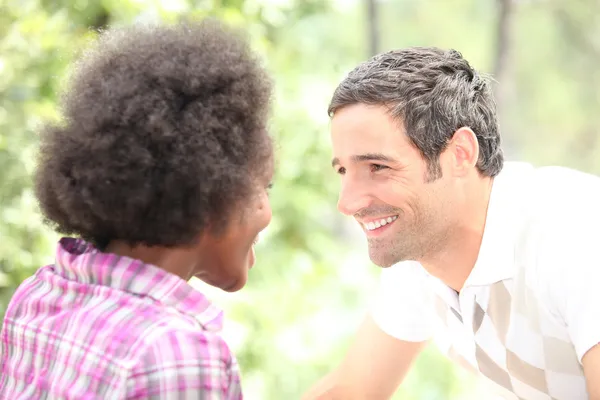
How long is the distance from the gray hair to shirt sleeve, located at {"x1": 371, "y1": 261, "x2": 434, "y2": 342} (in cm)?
32

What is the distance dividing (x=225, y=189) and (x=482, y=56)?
12.4 ft

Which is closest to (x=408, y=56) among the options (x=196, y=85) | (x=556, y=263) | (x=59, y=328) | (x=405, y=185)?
(x=405, y=185)

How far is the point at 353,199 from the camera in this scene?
1.62 meters

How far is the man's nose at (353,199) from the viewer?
1.61 m

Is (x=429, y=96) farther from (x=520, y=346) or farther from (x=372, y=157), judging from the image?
(x=520, y=346)

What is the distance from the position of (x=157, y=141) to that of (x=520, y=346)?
97cm

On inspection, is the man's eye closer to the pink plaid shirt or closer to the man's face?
the man's face

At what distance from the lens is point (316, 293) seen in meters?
3.25

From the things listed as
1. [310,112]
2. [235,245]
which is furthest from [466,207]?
[310,112]

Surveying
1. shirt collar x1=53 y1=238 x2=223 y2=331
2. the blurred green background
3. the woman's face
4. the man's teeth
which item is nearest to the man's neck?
the man's teeth

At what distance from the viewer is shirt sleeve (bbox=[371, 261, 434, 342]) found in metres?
1.86

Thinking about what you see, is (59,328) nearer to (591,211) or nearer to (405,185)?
(405,185)

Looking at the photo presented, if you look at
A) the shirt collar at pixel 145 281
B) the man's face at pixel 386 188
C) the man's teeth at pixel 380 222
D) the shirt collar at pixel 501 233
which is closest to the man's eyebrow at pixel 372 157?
the man's face at pixel 386 188

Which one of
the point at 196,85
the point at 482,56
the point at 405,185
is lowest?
the point at 405,185
